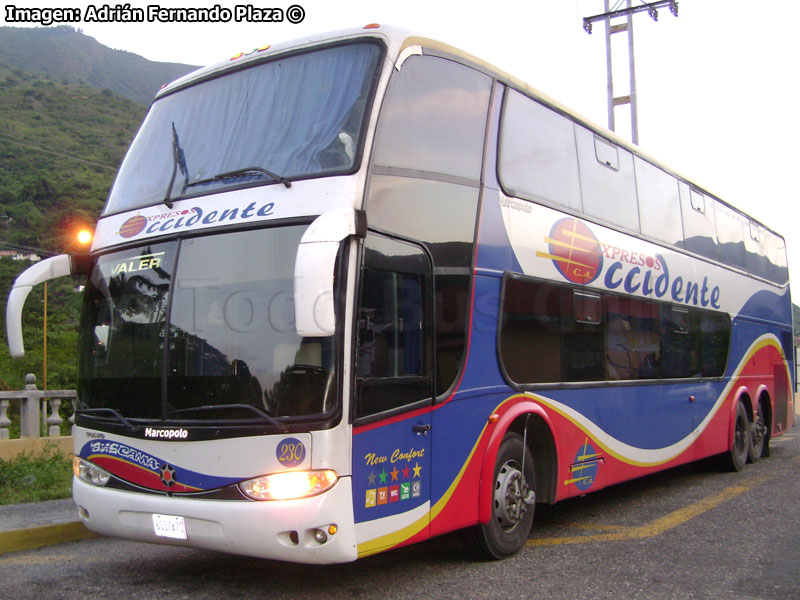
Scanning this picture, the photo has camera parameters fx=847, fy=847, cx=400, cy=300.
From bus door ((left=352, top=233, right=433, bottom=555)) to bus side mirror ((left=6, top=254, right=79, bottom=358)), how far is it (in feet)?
7.78

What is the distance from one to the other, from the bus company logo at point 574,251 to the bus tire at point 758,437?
5.94 metres

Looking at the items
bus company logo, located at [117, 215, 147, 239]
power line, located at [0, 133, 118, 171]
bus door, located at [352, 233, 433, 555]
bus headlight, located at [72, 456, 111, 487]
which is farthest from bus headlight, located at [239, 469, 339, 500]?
power line, located at [0, 133, 118, 171]

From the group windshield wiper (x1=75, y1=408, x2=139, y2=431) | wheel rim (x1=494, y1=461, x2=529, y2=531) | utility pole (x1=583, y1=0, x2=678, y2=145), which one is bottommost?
wheel rim (x1=494, y1=461, x2=529, y2=531)

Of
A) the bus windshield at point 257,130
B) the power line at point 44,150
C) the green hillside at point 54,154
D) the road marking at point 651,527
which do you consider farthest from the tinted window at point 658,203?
the power line at point 44,150

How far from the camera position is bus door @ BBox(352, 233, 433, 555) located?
205 inches

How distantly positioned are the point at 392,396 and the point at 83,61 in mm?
162885

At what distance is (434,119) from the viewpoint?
6180 mm

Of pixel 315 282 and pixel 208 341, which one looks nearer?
pixel 315 282

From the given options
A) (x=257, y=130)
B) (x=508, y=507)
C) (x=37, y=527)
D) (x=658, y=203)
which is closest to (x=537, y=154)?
(x=257, y=130)

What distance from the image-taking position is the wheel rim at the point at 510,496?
21.5 feet

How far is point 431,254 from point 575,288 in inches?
95.6

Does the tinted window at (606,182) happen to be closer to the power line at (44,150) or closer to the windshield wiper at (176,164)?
the windshield wiper at (176,164)

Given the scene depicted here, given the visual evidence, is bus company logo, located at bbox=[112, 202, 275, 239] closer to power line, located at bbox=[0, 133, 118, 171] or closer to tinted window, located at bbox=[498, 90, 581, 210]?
tinted window, located at bbox=[498, 90, 581, 210]

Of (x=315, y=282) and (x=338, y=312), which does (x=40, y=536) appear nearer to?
(x=338, y=312)
